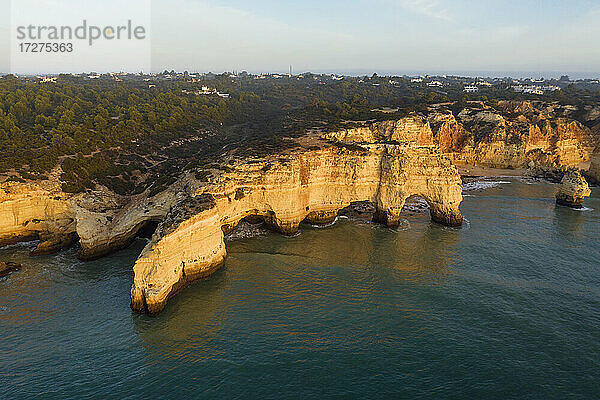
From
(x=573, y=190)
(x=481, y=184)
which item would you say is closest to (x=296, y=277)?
A: (x=573, y=190)

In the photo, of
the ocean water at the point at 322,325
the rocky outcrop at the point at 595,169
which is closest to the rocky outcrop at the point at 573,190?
the ocean water at the point at 322,325

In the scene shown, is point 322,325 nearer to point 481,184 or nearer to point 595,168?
point 481,184

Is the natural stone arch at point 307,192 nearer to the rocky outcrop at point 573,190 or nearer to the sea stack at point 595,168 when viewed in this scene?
the rocky outcrop at point 573,190

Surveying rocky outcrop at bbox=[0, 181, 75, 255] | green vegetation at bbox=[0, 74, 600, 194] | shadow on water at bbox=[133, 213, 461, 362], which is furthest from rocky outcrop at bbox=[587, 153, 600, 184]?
rocky outcrop at bbox=[0, 181, 75, 255]

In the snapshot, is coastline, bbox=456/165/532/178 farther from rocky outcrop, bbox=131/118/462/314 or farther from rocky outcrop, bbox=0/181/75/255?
rocky outcrop, bbox=0/181/75/255

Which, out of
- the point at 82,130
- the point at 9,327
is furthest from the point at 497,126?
the point at 9,327

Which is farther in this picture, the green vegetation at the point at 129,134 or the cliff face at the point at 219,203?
the green vegetation at the point at 129,134
